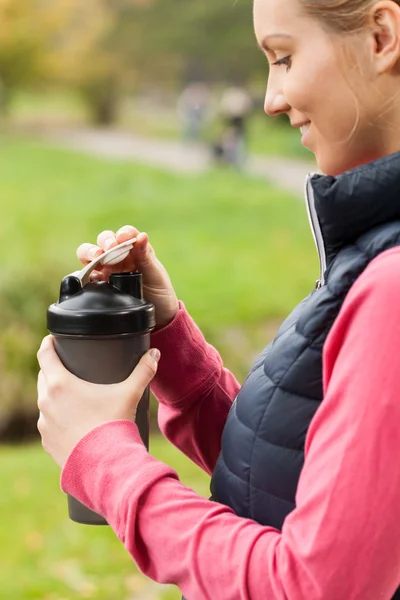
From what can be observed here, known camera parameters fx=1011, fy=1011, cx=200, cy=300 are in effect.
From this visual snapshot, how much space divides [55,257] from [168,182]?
8160 mm

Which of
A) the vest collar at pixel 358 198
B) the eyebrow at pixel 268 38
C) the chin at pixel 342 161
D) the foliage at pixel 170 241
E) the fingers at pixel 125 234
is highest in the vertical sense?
the eyebrow at pixel 268 38

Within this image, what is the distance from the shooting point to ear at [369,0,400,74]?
3.67 feet

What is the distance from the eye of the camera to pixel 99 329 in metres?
1.25

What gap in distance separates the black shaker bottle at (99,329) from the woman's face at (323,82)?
31cm

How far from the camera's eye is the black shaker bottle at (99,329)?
1.25m

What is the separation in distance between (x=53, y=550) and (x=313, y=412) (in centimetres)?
373

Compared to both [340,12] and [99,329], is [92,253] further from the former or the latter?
[340,12]

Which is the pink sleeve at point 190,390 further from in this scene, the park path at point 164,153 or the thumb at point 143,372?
the park path at point 164,153

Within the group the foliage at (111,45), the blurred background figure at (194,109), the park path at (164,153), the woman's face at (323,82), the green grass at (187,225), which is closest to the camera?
the woman's face at (323,82)

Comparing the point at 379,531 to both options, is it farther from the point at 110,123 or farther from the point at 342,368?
the point at 110,123

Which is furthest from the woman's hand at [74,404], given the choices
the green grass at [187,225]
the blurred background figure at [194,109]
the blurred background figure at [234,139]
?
the blurred background figure at [194,109]

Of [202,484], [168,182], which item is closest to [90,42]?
[168,182]

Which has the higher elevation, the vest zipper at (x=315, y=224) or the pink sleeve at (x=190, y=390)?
the vest zipper at (x=315, y=224)

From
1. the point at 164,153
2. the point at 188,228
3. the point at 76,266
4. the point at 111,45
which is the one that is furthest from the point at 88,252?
the point at 111,45
